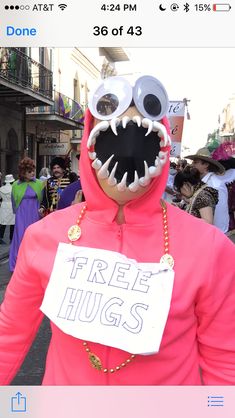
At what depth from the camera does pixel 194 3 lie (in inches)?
51.8

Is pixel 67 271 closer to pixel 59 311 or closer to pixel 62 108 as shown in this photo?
pixel 59 311

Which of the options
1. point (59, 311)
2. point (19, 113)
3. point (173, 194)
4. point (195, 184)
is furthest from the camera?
point (19, 113)

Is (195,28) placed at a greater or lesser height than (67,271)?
greater

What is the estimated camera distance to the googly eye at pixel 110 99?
3.77ft

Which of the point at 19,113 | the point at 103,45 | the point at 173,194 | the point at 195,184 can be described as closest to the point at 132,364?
the point at 103,45

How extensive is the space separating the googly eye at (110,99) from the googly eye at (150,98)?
0.02 meters

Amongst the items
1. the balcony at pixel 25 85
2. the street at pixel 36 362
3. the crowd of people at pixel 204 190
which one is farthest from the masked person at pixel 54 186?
the balcony at pixel 25 85

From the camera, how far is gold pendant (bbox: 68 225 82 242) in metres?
1.20

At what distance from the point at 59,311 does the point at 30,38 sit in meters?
0.67

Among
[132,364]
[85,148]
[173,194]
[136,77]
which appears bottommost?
[173,194]

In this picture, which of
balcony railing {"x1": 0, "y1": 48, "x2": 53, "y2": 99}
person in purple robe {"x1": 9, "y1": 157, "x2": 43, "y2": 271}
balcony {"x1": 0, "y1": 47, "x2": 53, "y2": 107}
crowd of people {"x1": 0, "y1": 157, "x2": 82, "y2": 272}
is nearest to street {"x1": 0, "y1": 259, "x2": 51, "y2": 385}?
crowd of people {"x1": 0, "y1": 157, "x2": 82, "y2": 272}
